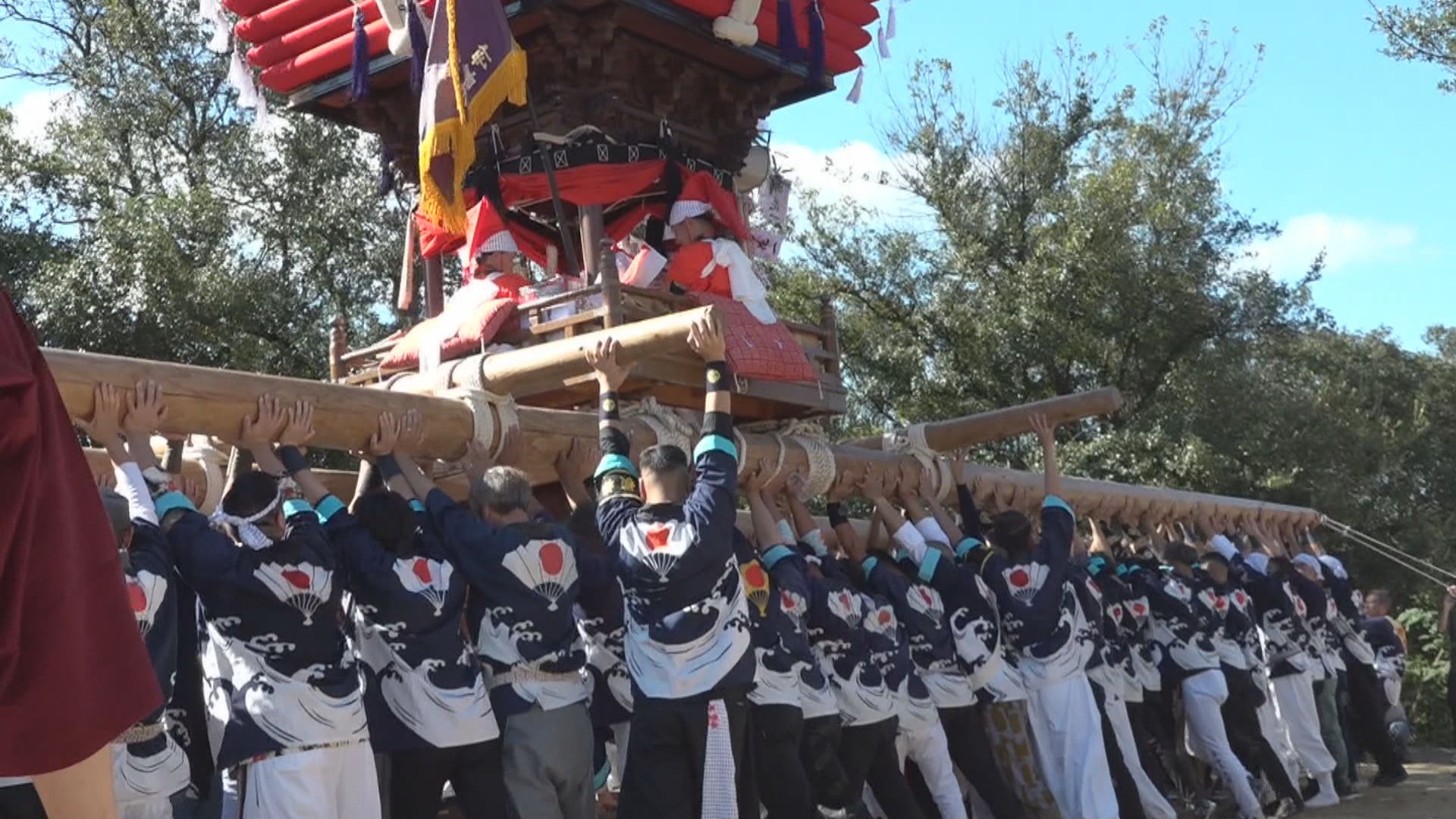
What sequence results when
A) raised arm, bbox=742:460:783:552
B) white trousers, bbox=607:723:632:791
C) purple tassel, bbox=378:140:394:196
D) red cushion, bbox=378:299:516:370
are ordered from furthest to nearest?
purple tassel, bbox=378:140:394:196, red cushion, bbox=378:299:516:370, raised arm, bbox=742:460:783:552, white trousers, bbox=607:723:632:791

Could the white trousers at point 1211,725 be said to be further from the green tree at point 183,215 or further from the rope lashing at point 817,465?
the green tree at point 183,215

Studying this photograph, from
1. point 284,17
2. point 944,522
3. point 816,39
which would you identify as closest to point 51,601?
point 944,522

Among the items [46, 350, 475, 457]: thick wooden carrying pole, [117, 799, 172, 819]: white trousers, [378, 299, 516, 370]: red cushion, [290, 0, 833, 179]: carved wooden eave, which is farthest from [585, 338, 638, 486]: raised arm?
[290, 0, 833, 179]: carved wooden eave

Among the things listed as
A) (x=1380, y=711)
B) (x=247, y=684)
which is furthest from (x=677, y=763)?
(x=1380, y=711)

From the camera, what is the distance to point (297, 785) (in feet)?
13.4

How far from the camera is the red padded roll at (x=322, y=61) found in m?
8.28

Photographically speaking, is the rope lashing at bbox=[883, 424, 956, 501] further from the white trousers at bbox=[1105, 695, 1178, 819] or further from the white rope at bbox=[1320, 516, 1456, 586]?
the white rope at bbox=[1320, 516, 1456, 586]

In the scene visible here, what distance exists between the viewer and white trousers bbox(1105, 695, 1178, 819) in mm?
7270

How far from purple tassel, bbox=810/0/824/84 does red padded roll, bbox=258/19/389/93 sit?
2.43 meters

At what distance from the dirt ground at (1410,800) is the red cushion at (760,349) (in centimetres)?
435

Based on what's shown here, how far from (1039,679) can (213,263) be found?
820 cm

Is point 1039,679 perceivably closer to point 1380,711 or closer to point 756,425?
point 756,425

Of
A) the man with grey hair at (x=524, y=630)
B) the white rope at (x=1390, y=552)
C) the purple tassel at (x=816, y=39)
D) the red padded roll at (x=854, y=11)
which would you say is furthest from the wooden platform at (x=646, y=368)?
the white rope at (x=1390, y=552)

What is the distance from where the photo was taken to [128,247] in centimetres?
1199
